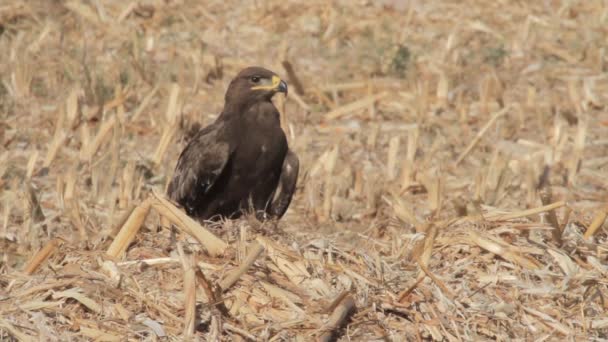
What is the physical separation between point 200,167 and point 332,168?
1.72 m

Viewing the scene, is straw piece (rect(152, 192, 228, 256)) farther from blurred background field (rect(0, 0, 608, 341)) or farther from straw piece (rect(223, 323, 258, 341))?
straw piece (rect(223, 323, 258, 341))

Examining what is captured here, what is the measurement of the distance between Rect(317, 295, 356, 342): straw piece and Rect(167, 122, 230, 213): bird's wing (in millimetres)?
2856

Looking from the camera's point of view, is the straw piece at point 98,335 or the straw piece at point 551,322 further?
the straw piece at point 551,322

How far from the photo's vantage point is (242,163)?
8195 mm

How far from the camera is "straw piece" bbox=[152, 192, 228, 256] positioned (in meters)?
5.92

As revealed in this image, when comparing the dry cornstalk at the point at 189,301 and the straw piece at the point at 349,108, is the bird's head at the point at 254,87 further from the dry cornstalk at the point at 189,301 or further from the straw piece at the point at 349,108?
the dry cornstalk at the point at 189,301

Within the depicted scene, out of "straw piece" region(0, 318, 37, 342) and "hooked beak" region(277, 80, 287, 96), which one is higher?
"straw piece" region(0, 318, 37, 342)

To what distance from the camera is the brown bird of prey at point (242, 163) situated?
26.9ft

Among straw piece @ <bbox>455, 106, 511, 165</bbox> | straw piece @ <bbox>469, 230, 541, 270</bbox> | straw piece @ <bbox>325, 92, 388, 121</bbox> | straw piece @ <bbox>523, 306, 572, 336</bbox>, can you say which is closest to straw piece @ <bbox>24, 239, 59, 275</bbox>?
straw piece @ <bbox>469, 230, 541, 270</bbox>

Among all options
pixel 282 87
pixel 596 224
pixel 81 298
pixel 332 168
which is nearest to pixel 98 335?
pixel 81 298

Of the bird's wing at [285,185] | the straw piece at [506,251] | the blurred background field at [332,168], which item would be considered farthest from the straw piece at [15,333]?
the bird's wing at [285,185]

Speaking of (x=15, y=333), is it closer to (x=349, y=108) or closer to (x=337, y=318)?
(x=337, y=318)

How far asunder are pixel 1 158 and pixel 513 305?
196 inches

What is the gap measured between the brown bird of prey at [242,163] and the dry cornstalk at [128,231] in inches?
81.8
